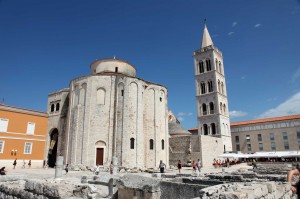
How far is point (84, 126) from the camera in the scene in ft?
81.8

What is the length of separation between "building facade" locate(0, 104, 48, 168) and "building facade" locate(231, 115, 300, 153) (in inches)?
1772

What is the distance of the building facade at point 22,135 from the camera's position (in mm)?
25344

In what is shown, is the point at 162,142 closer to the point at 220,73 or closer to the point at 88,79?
the point at 88,79

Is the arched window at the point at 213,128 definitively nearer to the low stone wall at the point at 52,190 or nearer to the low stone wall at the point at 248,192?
the low stone wall at the point at 248,192

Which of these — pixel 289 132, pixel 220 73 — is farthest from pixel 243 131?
pixel 220 73

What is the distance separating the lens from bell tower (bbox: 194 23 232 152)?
4447 cm

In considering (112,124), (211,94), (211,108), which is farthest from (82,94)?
(211,108)

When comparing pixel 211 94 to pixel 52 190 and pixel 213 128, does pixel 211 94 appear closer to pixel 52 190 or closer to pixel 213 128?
pixel 213 128

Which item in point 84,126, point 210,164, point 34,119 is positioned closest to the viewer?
point 84,126

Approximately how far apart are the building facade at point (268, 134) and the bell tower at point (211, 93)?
11226mm

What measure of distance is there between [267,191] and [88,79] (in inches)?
951

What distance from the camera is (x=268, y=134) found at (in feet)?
170

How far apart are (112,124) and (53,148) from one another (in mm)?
10379

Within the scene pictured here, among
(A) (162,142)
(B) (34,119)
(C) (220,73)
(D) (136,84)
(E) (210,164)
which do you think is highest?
(C) (220,73)
